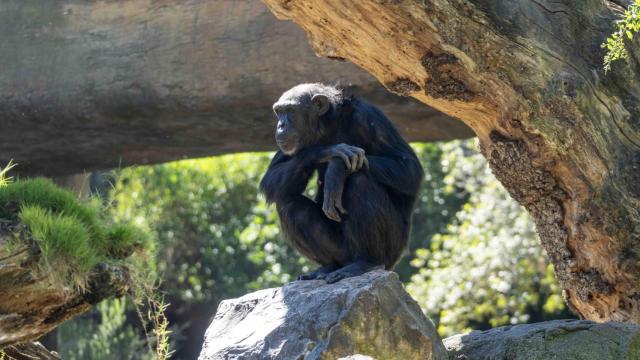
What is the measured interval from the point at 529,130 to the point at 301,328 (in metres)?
1.58

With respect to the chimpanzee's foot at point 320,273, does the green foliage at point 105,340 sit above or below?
below

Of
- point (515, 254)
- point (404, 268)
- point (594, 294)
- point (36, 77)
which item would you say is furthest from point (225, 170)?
point (594, 294)

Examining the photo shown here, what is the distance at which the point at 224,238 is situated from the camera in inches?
619

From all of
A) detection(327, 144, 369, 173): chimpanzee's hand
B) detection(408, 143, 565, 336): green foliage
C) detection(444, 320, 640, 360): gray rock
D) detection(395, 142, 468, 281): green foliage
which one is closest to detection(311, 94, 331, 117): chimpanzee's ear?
detection(327, 144, 369, 173): chimpanzee's hand

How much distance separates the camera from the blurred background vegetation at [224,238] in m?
11.6

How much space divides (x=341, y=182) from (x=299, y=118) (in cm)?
61

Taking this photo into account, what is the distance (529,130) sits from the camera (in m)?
4.98

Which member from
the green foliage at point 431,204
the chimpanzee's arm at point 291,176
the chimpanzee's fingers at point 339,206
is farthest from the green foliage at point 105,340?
the chimpanzee's fingers at point 339,206

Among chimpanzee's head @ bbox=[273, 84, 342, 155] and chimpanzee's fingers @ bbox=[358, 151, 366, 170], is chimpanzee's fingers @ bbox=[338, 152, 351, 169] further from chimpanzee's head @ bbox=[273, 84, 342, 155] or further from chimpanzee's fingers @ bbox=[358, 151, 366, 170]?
chimpanzee's head @ bbox=[273, 84, 342, 155]

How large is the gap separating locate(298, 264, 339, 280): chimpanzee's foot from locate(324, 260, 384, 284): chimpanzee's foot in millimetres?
128

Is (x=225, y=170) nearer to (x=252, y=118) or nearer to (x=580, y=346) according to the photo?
(x=252, y=118)

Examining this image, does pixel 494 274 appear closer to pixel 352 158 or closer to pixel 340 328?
pixel 352 158

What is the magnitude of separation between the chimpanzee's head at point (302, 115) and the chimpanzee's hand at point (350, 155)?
378 millimetres

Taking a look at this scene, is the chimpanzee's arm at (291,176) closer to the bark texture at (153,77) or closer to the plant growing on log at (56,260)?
the plant growing on log at (56,260)
